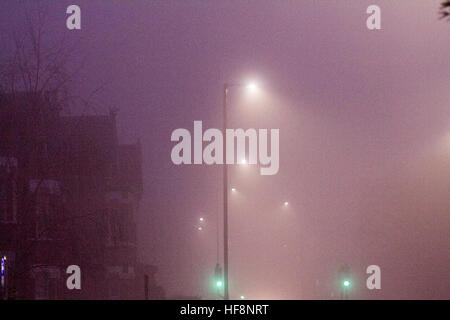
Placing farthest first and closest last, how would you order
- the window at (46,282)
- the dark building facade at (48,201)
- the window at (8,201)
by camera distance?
the window at (46,282) → the window at (8,201) → the dark building facade at (48,201)

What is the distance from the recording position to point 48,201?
28344 mm

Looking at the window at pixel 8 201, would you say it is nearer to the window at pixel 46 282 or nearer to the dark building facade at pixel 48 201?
the dark building facade at pixel 48 201

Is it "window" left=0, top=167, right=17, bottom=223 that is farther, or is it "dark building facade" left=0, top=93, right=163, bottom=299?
"window" left=0, top=167, right=17, bottom=223

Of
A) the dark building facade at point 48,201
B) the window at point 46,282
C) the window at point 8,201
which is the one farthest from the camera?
the window at point 46,282

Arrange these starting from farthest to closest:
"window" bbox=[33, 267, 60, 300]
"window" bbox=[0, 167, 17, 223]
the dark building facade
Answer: "window" bbox=[33, 267, 60, 300]
"window" bbox=[0, 167, 17, 223]
the dark building facade

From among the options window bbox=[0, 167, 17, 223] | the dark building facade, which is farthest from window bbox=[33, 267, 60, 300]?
window bbox=[0, 167, 17, 223]

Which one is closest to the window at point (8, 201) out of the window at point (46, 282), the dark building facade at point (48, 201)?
the dark building facade at point (48, 201)

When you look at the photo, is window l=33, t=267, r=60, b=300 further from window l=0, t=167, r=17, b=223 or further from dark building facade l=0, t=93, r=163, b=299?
window l=0, t=167, r=17, b=223

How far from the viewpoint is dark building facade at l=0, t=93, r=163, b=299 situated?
25609mm

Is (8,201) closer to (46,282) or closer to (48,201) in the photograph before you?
(48,201)

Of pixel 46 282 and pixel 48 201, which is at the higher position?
pixel 48 201

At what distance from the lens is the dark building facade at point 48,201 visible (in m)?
25.6

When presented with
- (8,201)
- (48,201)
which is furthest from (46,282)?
(48,201)

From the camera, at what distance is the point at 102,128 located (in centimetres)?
3766
